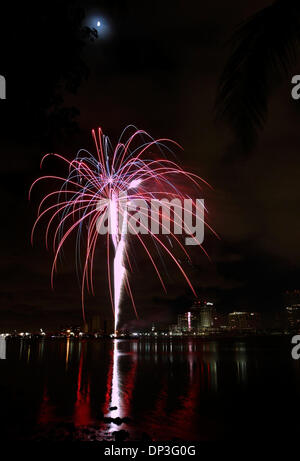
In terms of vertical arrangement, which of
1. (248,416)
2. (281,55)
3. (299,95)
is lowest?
(248,416)

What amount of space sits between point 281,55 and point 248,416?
15120 mm

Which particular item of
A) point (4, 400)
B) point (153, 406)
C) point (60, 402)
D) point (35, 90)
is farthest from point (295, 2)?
point (4, 400)

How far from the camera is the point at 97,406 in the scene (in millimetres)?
19109
